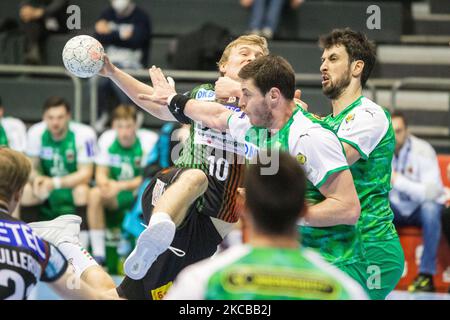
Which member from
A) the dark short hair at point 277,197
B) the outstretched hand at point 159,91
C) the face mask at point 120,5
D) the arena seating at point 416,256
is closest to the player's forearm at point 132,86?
the outstretched hand at point 159,91

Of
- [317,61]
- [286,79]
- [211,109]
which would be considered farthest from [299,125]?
[317,61]

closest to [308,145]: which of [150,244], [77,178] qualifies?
[150,244]

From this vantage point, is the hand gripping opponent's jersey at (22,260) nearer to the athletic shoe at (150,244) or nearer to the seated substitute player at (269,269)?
the seated substitute player at (269,269)

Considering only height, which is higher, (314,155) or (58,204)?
(314,155)

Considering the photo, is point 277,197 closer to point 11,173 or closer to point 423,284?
point 11,173

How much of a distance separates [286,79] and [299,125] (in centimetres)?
27

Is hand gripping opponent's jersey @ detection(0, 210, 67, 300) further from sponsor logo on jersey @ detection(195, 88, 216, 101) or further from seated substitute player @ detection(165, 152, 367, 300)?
sponsor logo on jersey @ detection(195, 88, 216, 101)

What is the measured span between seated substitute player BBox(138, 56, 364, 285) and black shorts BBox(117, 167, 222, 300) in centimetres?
81

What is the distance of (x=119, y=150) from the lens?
11.6 metres

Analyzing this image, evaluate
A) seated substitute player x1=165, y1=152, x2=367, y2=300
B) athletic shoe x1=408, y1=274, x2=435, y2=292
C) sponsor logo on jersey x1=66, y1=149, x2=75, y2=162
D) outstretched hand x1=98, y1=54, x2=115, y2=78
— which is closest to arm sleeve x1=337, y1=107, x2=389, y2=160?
outstretched hand x1=98, y1=54, x2=115, y2=78

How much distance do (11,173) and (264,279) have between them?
1.54 metres

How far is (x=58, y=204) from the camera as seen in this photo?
37.4 feet

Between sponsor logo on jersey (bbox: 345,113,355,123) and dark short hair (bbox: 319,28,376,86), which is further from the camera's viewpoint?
dark short hair (bbox: 319,28,376,86)

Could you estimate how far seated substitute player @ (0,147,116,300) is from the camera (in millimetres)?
4430
